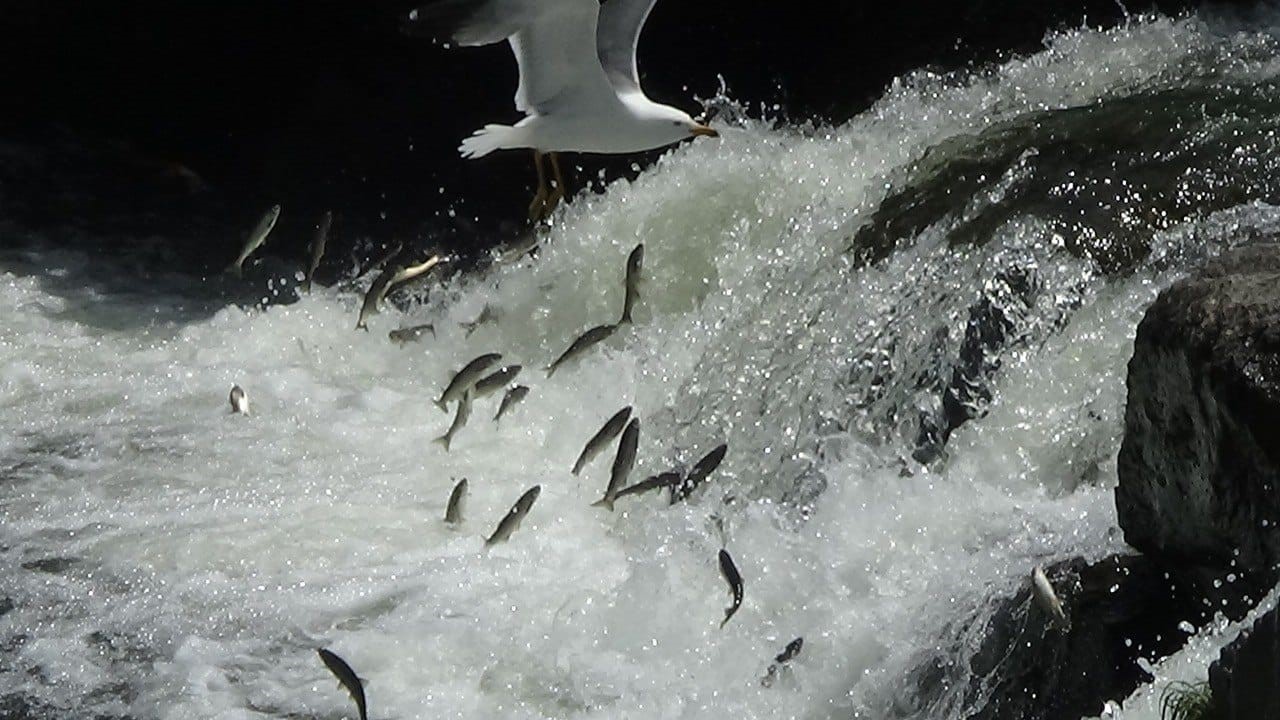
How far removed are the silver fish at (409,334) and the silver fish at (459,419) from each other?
45.3 inches

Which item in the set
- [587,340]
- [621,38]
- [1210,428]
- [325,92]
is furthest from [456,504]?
[325,92]

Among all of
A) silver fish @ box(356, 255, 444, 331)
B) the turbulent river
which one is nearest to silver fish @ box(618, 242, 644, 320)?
the turbulent river

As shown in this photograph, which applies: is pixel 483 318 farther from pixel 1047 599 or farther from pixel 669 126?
pixel 1047 599

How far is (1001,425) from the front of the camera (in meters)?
5.28

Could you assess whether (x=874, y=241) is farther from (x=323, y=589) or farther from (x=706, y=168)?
(x=323, y=589)

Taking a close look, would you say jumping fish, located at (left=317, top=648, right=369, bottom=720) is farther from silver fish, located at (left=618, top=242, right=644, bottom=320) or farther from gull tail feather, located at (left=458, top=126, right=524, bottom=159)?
silver fish, located at (left=618, top=242, right=644, bottom=320)

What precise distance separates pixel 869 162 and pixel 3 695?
4604mm

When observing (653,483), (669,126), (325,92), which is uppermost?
(669,126)

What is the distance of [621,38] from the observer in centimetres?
632

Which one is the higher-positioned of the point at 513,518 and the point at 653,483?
the point at 653,483

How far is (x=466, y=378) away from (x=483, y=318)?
1.09m

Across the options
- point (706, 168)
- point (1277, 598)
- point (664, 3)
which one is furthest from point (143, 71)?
point (1277, 598)

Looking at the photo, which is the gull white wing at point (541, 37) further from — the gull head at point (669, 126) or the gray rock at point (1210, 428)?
the gray rock at point (1210, 428)

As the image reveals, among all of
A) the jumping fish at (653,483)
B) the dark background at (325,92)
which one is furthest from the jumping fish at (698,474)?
the dark background at (325,92)
